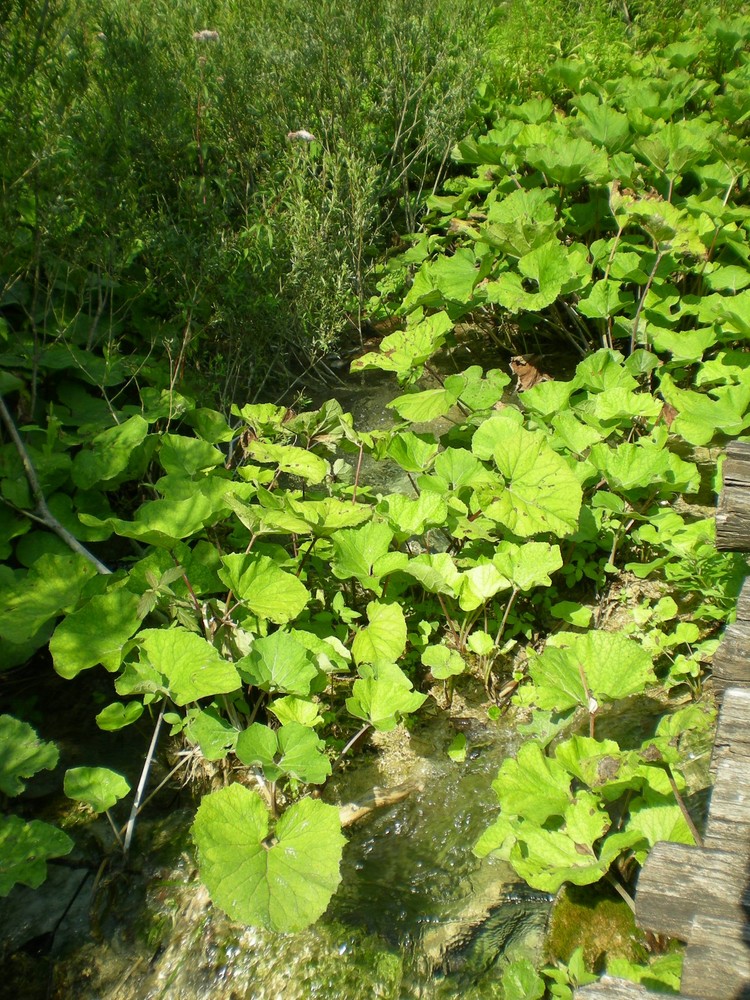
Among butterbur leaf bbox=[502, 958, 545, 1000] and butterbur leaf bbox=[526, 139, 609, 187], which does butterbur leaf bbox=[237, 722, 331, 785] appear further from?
butterbur leaf bbox=[526, 139, 609, 187]

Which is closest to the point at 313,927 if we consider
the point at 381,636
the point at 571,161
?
the point at 381,636

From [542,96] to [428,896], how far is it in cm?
Answer: 545

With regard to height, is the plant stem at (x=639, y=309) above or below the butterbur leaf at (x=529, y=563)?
above

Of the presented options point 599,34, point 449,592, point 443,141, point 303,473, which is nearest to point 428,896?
point 449,592

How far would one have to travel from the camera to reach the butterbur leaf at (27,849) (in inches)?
72.3

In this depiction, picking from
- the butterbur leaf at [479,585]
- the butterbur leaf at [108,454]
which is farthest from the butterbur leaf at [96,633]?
the butterbur leaf at [479,585]

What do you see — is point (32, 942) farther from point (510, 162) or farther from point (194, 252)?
point (510, 162)

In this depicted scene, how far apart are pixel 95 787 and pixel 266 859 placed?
0.53 metres

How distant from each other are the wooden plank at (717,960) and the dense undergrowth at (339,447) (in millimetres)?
348

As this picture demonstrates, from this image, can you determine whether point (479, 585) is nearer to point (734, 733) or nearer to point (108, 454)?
point (734, 733)

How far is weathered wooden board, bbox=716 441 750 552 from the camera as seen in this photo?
182 centimetres

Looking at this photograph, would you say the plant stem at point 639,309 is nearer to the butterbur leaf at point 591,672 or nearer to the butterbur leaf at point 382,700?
the butterbur leaf at point 591,672

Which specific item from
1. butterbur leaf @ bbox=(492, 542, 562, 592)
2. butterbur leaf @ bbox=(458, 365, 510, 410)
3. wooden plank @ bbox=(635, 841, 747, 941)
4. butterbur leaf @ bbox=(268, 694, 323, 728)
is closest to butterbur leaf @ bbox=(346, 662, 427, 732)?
butterbur leaf @ bbox=(268, 694, 323, 728)

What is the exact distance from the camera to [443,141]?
16.5ft
